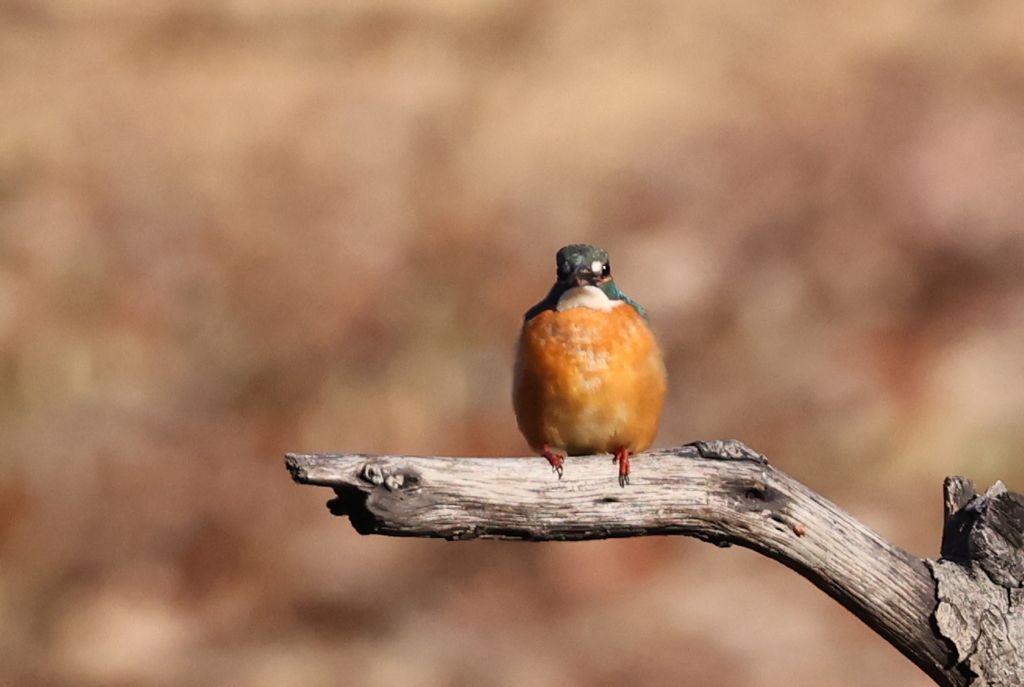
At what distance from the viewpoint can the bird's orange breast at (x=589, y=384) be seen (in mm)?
3758

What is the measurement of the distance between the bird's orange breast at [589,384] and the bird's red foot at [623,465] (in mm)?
182

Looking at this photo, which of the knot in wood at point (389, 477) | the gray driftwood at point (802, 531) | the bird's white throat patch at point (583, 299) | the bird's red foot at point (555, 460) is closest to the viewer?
the knot in wood at point (389, 477)

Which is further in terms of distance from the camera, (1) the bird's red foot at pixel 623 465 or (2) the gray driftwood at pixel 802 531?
(1) the bird's red foot at pixel 623 465

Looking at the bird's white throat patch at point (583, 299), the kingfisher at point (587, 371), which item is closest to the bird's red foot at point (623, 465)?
the kingfisher at point (587, 371)

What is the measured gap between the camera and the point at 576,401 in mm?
3779

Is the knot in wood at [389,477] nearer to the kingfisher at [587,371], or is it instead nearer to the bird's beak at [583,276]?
the kingfisher at [587,371]

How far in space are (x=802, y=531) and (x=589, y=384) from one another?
78 centimetres

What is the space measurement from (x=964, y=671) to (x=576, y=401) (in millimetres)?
1303

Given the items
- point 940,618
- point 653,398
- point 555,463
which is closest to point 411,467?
point 555,463

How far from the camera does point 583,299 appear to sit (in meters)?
3.86

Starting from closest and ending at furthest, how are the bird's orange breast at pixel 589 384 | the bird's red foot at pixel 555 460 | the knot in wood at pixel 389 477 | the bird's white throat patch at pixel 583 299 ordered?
1. the knot in wood at pixel 389 477
2. the bird's red foot at pixel 555 460
3. the bird's orange breast at pixel 589 384
4. the bird's white throat patch at pixel 583 299

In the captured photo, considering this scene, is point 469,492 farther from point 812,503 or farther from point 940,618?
point 940,618

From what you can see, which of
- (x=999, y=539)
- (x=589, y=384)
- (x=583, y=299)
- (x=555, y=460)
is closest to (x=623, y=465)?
(x=555, y=460)

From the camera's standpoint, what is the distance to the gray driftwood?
325 centimetres
